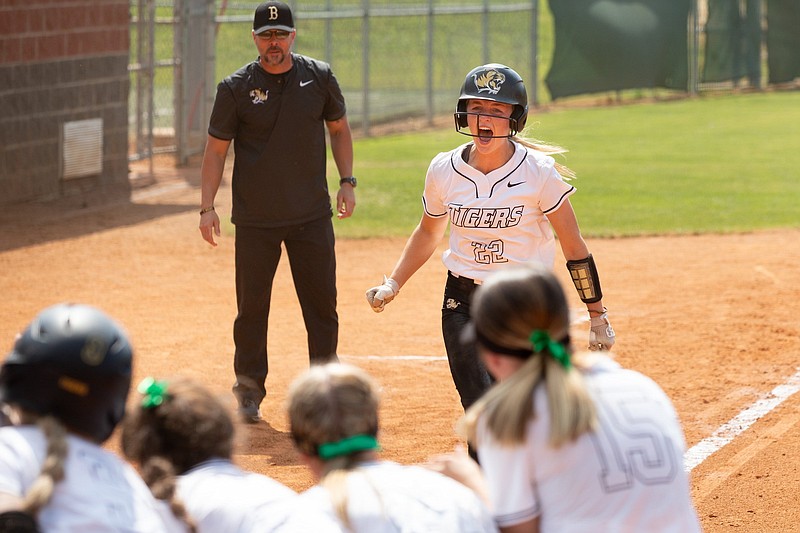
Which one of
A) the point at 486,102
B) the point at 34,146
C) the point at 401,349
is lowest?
the point at 401,349

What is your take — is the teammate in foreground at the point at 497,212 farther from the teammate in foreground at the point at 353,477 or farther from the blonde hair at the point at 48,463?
the blonde hair at the point at 48,463

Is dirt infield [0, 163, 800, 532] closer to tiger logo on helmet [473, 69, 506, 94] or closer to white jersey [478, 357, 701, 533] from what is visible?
tiger logo on helmet [473, 69, 506, 94]

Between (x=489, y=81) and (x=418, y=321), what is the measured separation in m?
4.84

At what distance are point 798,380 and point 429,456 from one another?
2.98 meters

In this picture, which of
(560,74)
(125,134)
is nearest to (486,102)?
(125,134)

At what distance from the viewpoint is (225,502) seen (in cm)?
272

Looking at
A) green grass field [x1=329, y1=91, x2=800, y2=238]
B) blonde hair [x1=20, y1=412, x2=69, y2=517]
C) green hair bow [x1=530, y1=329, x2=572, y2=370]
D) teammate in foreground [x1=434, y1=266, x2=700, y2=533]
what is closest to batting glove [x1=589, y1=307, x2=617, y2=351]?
teammate in foreground [x1=434, y1=266, x2=700, y2=533]

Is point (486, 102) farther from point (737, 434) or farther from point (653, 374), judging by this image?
point (653, 374)

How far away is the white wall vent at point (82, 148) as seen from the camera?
52.0 feet

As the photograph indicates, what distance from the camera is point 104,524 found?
256 cm

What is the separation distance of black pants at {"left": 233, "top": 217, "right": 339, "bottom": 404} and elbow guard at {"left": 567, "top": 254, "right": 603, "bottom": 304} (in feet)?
7.38

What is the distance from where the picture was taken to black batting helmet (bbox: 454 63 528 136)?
17.4 feet

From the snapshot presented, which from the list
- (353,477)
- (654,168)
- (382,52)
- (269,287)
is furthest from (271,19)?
(382,52)

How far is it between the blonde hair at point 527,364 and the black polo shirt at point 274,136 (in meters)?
4.26
